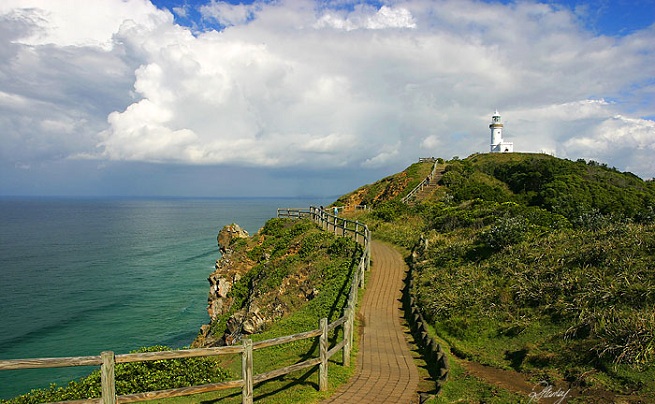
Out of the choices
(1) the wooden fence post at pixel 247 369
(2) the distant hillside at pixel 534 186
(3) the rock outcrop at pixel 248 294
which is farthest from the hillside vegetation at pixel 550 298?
(2) the distant hillside at pixel 534 186

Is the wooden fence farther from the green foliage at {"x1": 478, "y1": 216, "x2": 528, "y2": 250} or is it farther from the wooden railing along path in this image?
the wooden railing along path

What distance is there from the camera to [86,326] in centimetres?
3023

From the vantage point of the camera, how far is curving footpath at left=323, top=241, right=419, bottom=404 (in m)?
7.99

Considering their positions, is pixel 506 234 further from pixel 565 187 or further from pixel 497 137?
pixel 497 137

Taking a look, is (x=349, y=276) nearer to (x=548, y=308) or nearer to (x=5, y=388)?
(x=548, y=308)

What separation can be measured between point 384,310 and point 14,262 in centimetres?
5565

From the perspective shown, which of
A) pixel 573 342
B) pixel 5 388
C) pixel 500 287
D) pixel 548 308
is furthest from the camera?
pixel 5 388

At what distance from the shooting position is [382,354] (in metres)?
10.4

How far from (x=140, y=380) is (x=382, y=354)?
5409 mm

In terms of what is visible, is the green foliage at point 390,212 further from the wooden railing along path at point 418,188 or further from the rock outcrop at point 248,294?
the rock outcrop at point 248,294

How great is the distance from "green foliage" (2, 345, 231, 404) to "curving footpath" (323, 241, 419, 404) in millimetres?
3350

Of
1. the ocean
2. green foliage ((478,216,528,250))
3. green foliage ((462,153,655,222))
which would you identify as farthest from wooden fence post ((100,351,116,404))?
green foliage ((462,153,655,222))

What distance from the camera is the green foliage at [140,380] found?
8.45m

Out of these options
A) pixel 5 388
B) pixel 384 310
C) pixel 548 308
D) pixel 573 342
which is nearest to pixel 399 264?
pixel 384 310
